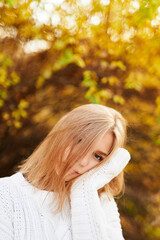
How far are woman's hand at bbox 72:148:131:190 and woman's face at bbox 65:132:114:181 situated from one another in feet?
0.11

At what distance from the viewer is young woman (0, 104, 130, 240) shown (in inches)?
74.0

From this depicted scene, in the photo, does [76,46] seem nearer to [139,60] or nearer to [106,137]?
[139,60]

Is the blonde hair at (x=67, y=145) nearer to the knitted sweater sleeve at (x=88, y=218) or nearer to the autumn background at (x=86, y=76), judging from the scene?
the knitted sweater sleeve at (x=88, y=218)

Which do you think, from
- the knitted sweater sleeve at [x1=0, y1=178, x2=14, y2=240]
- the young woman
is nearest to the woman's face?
the young woman

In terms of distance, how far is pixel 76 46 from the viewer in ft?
11.1

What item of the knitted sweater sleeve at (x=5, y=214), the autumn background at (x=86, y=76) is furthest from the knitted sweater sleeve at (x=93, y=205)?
the autumn background at (x=86, y=76)

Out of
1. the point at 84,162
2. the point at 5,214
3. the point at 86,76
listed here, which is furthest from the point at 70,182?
the point at 86,76

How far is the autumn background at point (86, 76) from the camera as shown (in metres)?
3.26

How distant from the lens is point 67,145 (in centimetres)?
201

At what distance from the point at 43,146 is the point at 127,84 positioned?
5.36 feet

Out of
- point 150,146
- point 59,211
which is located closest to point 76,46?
point 150,146

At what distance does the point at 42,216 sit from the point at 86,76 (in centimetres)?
178

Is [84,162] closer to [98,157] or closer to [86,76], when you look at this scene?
[98,157]

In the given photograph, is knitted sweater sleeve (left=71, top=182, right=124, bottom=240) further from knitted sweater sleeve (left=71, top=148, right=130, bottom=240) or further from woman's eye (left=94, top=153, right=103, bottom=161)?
woman's eye (left=94, top=153, right=103, bottom=161)
